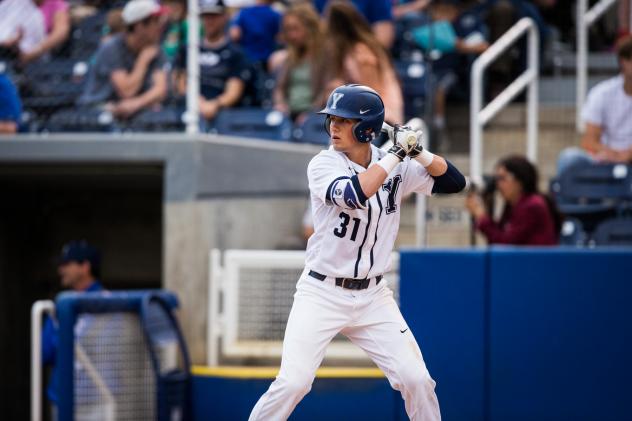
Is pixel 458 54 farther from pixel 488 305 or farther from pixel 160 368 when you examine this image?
pixel 160 368

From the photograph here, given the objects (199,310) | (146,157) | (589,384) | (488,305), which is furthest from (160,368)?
(589,384)

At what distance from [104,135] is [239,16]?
232 cm

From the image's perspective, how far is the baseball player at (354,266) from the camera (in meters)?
5.11

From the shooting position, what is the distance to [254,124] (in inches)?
362

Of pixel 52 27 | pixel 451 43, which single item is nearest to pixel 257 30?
pixel 451 43

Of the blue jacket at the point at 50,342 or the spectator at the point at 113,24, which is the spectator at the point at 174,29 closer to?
the spectator at the point at 113,24

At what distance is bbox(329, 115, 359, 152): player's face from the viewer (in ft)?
17.0

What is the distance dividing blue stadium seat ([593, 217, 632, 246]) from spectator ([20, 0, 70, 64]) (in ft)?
13.9

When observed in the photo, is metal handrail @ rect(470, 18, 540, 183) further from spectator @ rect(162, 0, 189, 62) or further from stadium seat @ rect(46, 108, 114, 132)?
stadium seat @ rect(46, 108, 114, 132)

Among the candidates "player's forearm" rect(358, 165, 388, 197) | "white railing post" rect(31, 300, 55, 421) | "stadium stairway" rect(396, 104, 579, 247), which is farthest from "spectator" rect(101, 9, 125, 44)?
"player's forearm" rect(358, 165, 388, 197)

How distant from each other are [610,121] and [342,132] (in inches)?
144

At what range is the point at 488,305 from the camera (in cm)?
711

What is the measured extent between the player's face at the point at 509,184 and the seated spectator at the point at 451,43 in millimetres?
2205

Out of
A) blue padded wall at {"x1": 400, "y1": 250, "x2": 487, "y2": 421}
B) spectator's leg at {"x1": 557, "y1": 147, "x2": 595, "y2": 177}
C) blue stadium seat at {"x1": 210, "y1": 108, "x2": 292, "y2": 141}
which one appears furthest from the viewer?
blue stadium seat at {"x1": 210, "y1": 108, "x2": 292, "y2": 141}
